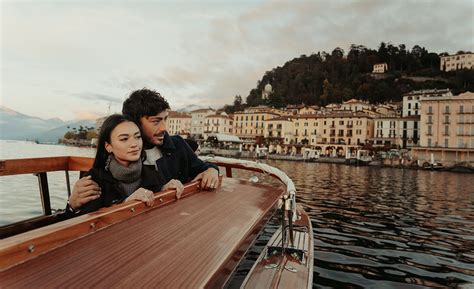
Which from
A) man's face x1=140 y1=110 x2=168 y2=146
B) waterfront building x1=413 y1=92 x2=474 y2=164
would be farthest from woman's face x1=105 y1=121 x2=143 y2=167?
waterfront building x1=413 y1=92 x2=474 y2=164

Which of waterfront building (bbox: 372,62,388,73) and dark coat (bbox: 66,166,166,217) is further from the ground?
Result: waterfront building (bbox: 372,62,388,73)

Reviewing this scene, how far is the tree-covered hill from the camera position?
3777 inches

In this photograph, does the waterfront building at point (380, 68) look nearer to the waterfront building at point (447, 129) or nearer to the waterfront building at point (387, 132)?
the waterfront building at point (387, 132)

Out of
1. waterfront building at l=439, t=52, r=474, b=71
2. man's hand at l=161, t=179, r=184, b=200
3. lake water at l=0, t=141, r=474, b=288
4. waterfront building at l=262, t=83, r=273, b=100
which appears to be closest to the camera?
man's hand at l=161, t=179, r=184, b=200

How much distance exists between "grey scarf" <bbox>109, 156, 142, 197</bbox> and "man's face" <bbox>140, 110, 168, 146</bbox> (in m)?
0.59

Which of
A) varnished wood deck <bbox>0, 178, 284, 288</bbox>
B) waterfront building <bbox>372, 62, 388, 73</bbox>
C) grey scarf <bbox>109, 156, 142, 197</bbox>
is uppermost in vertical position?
waterfront building <bbox>372, 62, 388, 73</bbox>

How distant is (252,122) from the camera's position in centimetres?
8906

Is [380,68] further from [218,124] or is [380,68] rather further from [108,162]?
[108,162]

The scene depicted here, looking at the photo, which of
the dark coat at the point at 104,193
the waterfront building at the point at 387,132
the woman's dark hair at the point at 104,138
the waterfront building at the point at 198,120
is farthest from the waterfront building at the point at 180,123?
the dark coat at the point at 104,193

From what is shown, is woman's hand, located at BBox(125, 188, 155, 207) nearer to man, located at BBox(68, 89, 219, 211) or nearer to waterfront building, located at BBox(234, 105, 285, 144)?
man, located at BBox(68, 89, 219, 211)

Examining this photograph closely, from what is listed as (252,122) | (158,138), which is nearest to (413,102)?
(252,122)

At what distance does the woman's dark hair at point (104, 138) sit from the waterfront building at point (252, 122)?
80.0m

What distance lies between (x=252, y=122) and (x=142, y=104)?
8634 centimetres

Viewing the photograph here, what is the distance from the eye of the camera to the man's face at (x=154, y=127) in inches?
121
